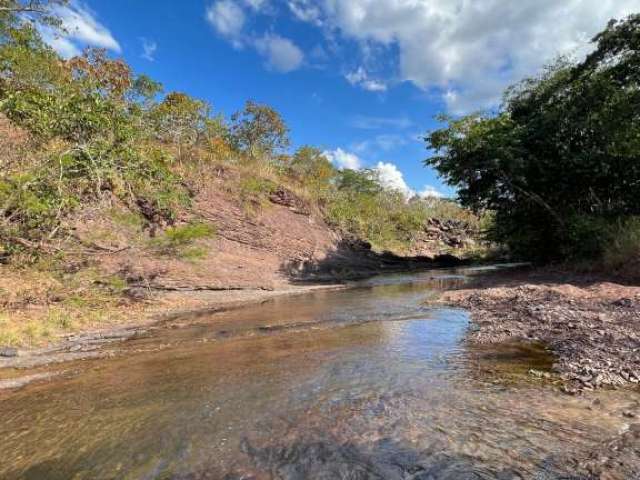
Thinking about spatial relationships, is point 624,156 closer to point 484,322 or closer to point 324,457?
point 484,322

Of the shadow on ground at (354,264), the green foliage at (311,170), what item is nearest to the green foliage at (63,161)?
the shadow on ground at (354,264)

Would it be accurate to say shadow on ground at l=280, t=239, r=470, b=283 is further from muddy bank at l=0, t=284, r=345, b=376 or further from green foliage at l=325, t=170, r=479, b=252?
muddy bank at l=0, t=284, r=345, b=376

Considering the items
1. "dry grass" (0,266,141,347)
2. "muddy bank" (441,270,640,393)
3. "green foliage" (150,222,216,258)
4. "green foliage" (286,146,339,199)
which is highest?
"green foliage" (286,146,339,199)

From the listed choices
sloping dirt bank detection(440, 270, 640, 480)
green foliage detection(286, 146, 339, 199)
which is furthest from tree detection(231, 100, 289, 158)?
sloping dirt bank detection(440, 270, 640, 480)

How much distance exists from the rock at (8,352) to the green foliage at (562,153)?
17.9 m

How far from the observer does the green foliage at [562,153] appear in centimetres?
1480

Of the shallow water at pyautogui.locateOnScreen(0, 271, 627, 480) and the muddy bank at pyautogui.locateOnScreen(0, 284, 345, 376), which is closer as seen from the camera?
the shallow water at pyautogui.locateOnScreen(0, 271, 627, 480)

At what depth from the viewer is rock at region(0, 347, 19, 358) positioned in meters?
7.63

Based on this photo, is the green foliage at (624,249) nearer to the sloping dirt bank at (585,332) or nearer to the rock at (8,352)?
the sloping dirt bank at (585,332)

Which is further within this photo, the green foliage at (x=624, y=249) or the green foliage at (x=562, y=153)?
the green foliage at (x=562, y=153)

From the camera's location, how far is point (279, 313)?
1240cm

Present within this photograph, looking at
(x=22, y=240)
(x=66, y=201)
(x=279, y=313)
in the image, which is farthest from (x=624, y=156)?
(x=22, y=240)

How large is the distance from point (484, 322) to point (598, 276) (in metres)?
6.97

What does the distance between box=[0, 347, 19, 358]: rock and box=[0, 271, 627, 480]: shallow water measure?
1638 millimetres
